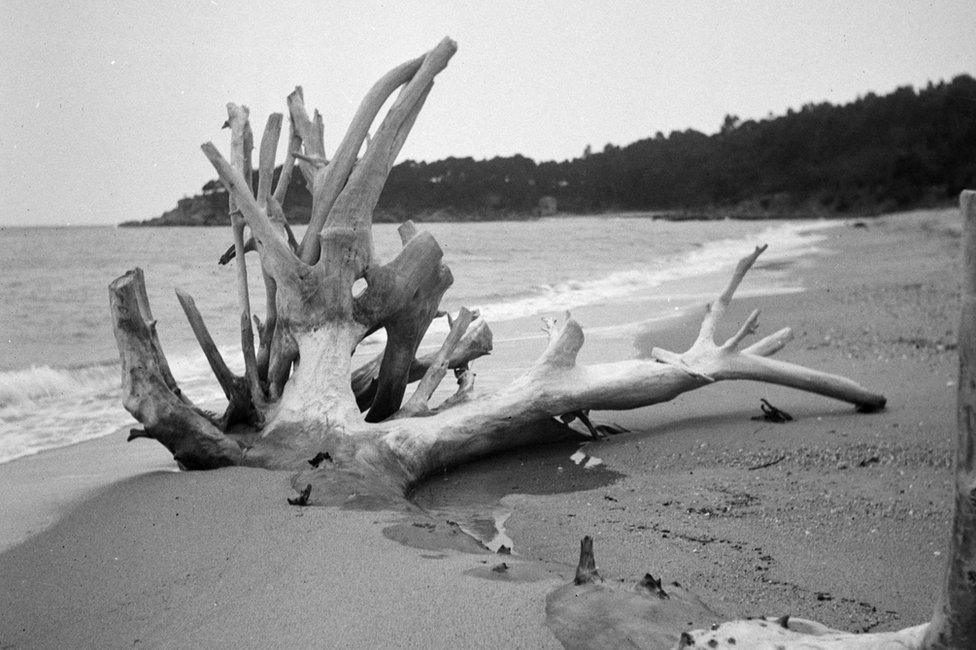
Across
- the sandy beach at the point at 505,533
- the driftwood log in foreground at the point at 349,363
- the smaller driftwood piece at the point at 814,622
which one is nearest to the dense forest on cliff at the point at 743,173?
the driftwood log in foreground at the point at 349,363

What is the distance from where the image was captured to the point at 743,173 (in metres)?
54.2

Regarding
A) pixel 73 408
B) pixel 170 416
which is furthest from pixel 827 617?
pixel 73 408

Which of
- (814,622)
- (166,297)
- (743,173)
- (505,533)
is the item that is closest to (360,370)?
(505,533)

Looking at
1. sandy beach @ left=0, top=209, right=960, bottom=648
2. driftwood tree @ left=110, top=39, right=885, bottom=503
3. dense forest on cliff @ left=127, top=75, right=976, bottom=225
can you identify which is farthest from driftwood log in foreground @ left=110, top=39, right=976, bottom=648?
dense forest on cliff @ left=127, top=75, right=976, bottom=225

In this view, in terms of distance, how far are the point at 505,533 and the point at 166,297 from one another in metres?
12.4

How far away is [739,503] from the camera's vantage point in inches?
129

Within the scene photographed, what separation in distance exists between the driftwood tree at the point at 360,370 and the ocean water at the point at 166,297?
45 cm

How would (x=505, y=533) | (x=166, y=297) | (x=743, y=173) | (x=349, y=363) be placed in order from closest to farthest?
(x=505, y=533)
(x=349, y=363)
(x=166, y=297)
(x=743, y=173)

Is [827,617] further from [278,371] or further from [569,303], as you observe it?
[569,303]

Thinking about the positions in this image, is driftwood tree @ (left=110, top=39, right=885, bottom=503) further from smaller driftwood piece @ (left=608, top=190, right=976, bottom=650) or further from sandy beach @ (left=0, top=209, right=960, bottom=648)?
smaller driftwood piece @ (left=608, top=190, right=976, bottom=650)

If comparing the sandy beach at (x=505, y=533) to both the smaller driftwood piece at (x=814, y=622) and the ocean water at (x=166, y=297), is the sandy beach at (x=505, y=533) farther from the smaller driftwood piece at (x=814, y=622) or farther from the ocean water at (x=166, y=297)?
the ocean water at (x=166, y=297)

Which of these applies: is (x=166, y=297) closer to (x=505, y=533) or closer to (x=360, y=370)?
(x=360, y=370)

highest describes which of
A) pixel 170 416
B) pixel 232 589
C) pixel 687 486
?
pixel 170 416

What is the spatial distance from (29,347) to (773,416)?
8.06 meters
